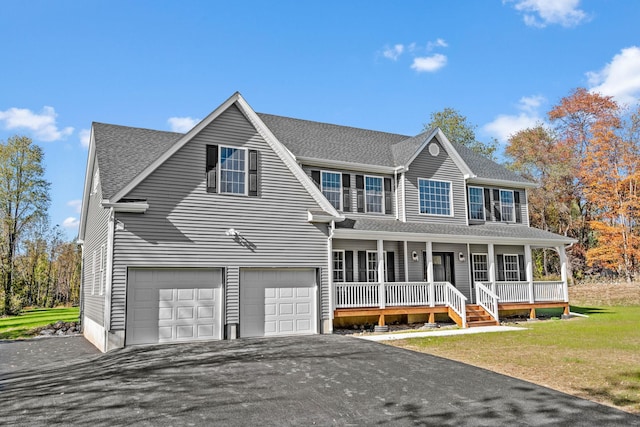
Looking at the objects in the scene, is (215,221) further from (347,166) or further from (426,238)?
(426,238)

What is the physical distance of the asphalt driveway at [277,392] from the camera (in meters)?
6.43

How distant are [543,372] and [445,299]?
9318mm

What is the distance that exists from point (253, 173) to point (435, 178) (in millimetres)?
9107

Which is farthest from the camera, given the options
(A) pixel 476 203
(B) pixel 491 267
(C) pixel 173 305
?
(A) pixel 476 203

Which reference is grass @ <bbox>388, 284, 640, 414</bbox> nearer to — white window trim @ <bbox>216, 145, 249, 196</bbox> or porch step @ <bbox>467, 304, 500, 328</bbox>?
porch step @ <bbox>467, 304, 500, 328</bbox>

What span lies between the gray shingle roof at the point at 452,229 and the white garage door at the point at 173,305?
521 centimetres

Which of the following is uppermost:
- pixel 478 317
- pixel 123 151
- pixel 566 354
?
pixel 123 151

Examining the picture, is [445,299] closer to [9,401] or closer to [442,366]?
[442,366]

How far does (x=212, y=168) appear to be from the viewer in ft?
47.8

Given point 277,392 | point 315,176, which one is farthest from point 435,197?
point 277,392

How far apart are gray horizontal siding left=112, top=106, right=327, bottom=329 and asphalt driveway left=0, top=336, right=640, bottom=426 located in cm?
297

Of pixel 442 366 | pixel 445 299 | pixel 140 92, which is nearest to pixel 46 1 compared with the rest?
pixel 140 92

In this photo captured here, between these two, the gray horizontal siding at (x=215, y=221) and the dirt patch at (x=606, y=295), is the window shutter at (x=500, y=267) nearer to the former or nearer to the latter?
the gray horizontal siding at (x=215, y=221)

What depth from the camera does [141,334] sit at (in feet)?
43.0
